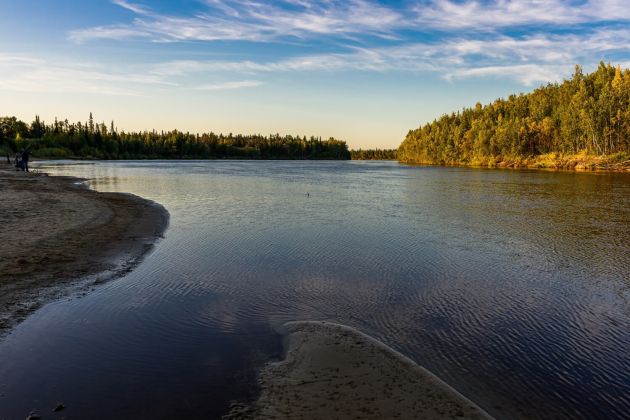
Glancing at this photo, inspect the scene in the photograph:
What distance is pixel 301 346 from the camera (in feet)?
31.9

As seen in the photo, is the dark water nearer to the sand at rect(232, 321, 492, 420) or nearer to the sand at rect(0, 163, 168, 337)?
the sand at rect(232, 321, 492, 420)

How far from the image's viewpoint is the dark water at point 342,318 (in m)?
7.89

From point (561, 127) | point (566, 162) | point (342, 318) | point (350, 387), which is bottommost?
point (342, 318)

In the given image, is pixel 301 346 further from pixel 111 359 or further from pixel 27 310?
pixel 27 310

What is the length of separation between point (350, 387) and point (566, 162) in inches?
5271

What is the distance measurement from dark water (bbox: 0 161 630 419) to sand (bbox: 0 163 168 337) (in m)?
0.92

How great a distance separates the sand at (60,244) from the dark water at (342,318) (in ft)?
3.03

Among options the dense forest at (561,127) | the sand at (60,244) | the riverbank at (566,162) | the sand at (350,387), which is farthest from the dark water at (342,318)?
the dense forest at (561,127)

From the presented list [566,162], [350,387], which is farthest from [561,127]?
[350,387]

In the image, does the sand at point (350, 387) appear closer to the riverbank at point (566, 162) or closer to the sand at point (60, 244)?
the sand at point (60, 244)

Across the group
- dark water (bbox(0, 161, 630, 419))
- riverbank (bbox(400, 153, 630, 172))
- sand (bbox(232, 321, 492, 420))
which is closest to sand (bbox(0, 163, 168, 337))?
dark water (bbox(0, 161, 630, 419))

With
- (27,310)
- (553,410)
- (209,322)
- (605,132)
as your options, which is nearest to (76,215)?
(27,310)

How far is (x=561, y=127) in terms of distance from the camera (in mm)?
124312

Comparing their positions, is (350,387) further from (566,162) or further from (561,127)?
(561,127)
